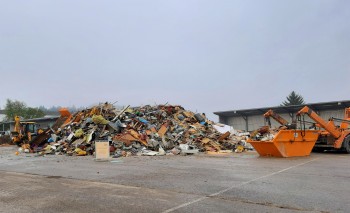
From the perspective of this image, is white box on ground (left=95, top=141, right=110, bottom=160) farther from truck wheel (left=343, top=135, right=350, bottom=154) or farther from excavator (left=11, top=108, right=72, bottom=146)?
truck wheel (left=343, top=135, right=350, bottom=154)

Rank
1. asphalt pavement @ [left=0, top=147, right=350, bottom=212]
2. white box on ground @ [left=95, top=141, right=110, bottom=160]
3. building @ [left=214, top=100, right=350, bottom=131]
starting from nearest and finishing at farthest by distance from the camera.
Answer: asphalt pavement @ [left=0, top=147, right=350, bottom=212] < white box on ground @ [left=95, top=141, right=110, bottom=160] < building @ [left=214, top=100, right=350, bottom=131]

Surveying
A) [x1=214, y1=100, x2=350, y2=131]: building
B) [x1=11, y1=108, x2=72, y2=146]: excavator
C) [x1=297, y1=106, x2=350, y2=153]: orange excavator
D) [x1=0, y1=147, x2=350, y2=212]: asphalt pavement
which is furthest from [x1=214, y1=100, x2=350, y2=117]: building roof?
[x1=0, y1=147, x2=350, y2=212]: asphalt pavement

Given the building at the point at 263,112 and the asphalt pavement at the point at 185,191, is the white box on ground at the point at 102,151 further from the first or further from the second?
the building at the point at 263,112

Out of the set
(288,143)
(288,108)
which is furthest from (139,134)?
(288,108)

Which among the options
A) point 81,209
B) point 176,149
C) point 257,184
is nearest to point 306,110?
point 176,149

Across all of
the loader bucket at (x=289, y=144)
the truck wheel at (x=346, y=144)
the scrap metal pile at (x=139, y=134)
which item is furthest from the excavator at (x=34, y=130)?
the truck wheel at (x=346, y=144)

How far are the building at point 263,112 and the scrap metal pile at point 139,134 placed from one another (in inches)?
537

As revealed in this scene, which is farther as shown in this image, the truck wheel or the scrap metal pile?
the scrap metal pile

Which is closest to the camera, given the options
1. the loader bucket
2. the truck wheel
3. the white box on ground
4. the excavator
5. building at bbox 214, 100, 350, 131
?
the loader bucket

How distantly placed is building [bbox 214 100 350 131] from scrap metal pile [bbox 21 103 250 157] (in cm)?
1365

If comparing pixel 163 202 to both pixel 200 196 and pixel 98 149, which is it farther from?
pixel 98 149

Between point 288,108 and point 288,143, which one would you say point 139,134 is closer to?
point 288,143

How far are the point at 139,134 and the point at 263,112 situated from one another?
2192cm

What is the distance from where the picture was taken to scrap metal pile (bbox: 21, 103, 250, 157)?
68.1ft
